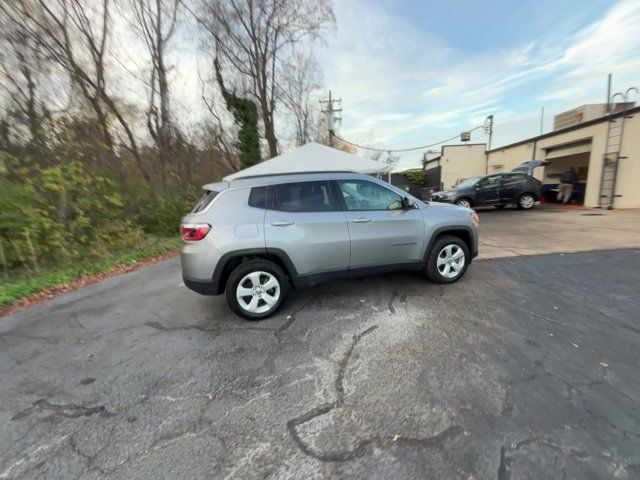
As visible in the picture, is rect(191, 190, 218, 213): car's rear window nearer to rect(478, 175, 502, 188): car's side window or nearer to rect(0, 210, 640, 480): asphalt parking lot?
rect(0, 210, 640, 480): asphalt parking lot

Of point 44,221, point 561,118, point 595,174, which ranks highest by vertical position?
point 561,118

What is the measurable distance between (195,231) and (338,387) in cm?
224

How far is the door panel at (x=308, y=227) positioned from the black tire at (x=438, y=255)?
52.2 inches

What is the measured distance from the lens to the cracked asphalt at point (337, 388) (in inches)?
70.1

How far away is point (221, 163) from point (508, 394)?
1723cm

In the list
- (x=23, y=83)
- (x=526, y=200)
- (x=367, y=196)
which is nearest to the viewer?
(x=367, y=196)

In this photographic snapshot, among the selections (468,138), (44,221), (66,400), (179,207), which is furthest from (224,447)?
(468,138)

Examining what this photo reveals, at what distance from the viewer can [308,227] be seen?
3.59 meters

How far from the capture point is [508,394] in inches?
87.7

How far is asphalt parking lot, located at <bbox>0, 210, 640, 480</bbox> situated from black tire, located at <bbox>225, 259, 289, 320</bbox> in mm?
166

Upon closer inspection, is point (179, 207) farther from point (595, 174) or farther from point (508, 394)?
point (595, 174)

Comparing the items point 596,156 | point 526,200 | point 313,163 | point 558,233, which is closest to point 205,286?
point 313,163

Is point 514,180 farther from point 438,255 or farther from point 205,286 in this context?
point 205,286

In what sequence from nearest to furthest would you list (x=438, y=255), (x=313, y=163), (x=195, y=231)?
(x=195, y=231), (x=438, y=255), (x=313, y=163)
